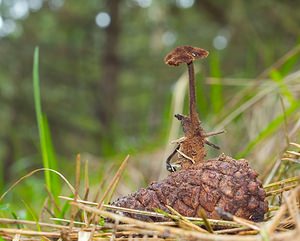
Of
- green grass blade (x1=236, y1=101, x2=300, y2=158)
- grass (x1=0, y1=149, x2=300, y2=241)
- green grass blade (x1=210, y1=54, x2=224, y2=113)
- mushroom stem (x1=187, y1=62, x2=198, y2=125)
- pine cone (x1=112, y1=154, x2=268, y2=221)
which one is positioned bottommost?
grass (x1=0, y1=149, x2=300, y2=241)

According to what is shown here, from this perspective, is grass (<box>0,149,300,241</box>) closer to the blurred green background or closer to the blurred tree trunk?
the blurred green background

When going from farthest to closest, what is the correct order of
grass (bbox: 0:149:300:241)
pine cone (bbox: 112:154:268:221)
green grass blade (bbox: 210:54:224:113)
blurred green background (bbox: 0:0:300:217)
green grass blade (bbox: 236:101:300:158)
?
blurred green background (bbox: 0:0:300:217), green grass blade (bbox: 210:54:224:113), green grass blade (bbox: 236:101:300:158), pine cone (bbox: 112:154:268:221), grass (bbox: 0:149:300:241)

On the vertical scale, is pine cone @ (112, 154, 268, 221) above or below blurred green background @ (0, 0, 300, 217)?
below

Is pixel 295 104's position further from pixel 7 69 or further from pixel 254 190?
pixel 7 69

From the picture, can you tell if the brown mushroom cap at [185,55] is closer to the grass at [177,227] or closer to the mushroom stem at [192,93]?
the mushroom stem at [192,93]

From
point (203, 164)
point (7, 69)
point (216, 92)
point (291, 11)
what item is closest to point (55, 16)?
point (7, 69)

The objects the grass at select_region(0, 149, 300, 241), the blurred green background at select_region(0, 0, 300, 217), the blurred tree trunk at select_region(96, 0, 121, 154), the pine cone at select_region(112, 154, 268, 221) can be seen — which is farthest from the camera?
the blurred tree trunk at select_region(96, 0, 121, 154)

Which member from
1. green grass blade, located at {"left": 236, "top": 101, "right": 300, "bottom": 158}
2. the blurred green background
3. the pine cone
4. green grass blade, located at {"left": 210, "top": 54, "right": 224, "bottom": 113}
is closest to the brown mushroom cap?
the pine cone

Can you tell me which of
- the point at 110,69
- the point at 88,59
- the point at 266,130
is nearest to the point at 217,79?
the point at 266,130

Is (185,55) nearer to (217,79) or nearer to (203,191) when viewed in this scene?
(203,191)
